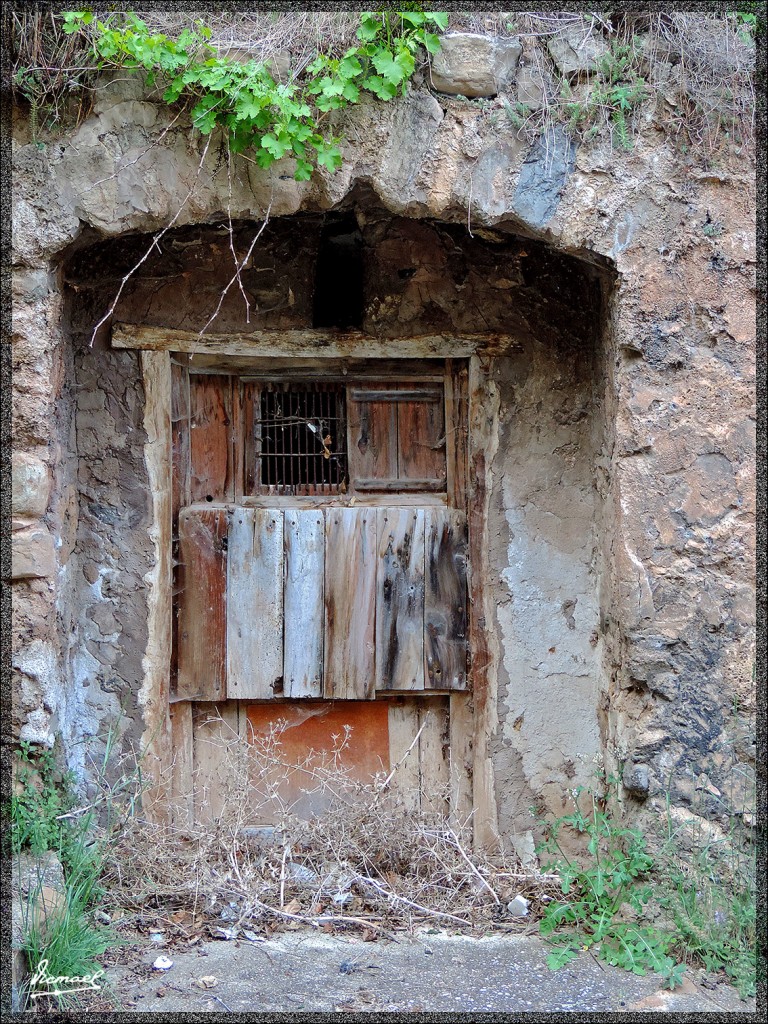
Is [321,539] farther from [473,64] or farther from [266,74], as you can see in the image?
[473,64]

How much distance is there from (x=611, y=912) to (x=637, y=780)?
1.42ft

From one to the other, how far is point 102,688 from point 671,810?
84.2 inches

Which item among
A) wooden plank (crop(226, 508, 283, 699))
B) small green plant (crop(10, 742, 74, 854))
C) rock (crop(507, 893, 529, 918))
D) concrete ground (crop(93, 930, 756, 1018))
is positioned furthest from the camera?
wooden plank (crop(226, 508, 283, 699))

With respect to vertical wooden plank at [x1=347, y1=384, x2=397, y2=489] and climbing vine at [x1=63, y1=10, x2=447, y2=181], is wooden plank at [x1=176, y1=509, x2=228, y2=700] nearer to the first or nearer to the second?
vertical wooden plank at [x1=347, y1=384, x2=397, y2=489]

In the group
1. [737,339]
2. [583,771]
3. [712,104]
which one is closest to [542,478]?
[737,339]

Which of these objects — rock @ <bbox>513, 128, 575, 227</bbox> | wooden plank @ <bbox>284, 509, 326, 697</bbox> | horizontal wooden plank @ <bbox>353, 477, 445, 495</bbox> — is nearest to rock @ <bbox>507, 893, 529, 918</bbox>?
wooden plank @ <bbox>284, 509, 326, 697</bbox>

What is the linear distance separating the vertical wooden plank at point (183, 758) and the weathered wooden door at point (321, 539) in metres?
0.07

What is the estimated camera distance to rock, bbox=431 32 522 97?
2.91 metres

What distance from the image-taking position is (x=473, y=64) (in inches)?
115

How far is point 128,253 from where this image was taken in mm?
3406

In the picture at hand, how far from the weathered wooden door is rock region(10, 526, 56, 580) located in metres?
0.68

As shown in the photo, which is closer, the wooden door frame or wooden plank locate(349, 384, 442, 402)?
the wooden door frame
